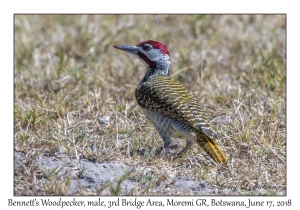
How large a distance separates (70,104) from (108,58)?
6.15 ft

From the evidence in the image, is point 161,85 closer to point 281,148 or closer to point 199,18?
point 281,148

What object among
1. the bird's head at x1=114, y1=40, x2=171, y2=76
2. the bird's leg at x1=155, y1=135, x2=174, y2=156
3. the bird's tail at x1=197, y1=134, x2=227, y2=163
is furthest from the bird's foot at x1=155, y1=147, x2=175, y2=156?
the bird's head at x1=114, y1=40, x2=171, y2=76

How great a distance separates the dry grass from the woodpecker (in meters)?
0.17

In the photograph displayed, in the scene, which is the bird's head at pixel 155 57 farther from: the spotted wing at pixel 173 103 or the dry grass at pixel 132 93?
the dry grass at pixel 132 93

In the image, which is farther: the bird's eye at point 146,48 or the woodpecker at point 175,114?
the bird's eye at point 146,48

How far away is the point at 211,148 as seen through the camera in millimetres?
5379

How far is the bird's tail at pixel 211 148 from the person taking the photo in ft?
17.5

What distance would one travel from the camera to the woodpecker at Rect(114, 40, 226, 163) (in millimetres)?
5414

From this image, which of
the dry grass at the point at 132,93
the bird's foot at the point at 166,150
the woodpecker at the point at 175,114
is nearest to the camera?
the dry grass at the point at 132,93

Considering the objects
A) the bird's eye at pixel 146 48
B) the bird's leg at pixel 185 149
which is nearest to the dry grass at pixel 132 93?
the bird's leg at pixel 185 149

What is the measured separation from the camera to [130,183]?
495 centimetres

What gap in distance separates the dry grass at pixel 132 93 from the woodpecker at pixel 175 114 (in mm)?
167
